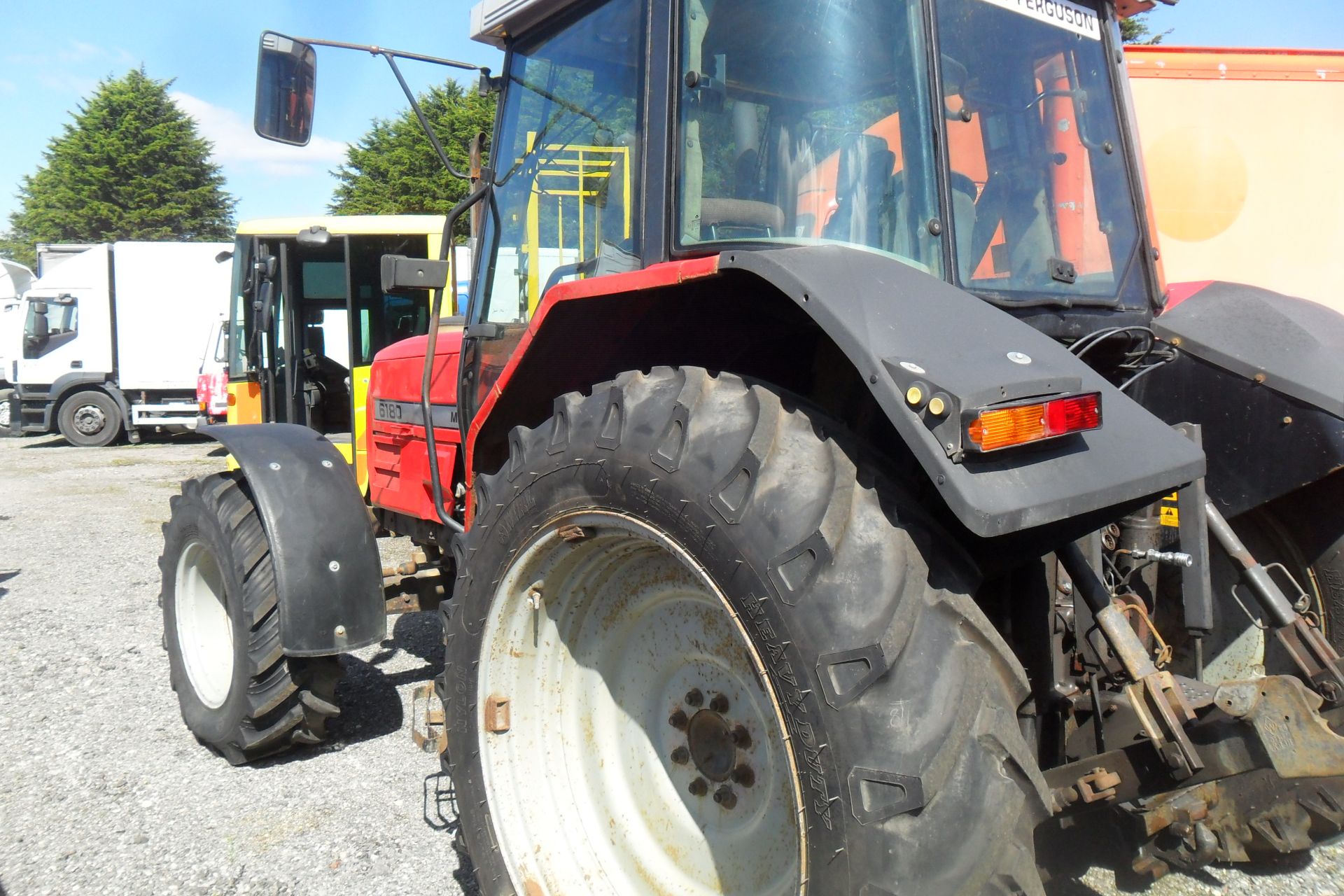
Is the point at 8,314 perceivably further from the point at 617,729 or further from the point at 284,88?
the point at 617,729

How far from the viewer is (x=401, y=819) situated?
9.23ft

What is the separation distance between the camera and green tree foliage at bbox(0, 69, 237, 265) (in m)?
34.1

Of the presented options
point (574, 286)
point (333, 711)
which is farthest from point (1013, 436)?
point (333, 711)

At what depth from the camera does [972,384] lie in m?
1.32

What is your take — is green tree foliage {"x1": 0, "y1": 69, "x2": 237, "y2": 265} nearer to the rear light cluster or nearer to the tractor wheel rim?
the tractor wheel rim

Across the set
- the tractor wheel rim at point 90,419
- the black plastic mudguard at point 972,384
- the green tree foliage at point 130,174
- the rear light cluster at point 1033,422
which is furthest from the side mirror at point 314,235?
the green tree foliage at point 130,174

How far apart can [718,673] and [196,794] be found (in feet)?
6.45

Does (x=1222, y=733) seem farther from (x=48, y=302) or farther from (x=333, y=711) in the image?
(x=48, y=302)

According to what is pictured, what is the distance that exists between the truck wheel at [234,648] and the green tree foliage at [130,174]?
35.7 meters

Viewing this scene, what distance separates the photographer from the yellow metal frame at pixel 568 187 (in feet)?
7.59

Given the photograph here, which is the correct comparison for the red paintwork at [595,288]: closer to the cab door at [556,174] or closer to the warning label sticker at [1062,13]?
the cab door at [556,174]

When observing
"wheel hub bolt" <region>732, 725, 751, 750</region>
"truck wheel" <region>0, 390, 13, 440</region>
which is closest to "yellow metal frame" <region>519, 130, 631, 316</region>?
"wheel hub bolt" <region>732, 725, 751, 750</region>

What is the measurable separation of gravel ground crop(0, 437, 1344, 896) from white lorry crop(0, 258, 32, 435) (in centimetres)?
1466

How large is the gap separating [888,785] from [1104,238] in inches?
61.6
